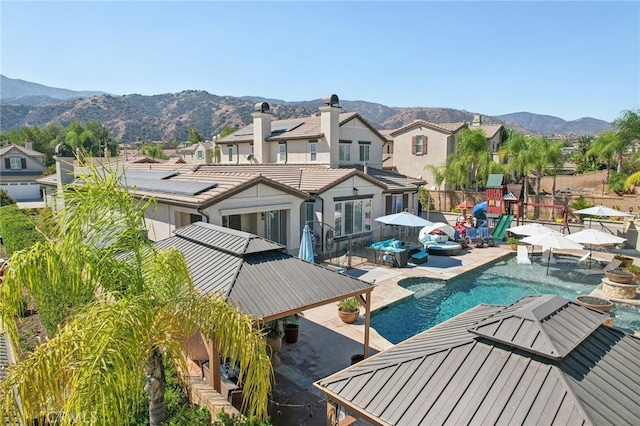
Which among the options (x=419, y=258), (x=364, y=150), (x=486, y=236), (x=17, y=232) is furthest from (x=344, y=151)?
(x=17, y=232)

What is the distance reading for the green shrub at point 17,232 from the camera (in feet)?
62.4

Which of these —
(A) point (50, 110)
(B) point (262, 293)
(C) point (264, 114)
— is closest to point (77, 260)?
(B) point (262, 293)

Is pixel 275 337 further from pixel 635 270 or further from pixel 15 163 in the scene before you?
pixel 15 163

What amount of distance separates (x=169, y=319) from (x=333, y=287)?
14.6 ft

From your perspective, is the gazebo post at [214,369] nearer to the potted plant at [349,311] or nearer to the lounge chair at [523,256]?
the potted plant at [349,311]

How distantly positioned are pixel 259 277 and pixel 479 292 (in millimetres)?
13010

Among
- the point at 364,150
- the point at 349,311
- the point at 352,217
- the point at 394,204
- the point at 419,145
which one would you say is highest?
the point at 419,145

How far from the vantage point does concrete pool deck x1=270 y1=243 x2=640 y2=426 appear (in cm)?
930

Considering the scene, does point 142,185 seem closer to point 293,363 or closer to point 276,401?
point 293,363

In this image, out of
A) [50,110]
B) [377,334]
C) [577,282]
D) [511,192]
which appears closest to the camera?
[377,334]

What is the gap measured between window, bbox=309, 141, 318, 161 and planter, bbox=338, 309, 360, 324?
17826 millimetres

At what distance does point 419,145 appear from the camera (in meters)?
42.1

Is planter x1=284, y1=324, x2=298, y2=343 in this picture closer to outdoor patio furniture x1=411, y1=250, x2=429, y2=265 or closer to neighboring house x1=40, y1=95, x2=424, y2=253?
neighboring house x1=40, y1=95, x2=424, y2=253

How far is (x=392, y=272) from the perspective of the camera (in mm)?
20438
